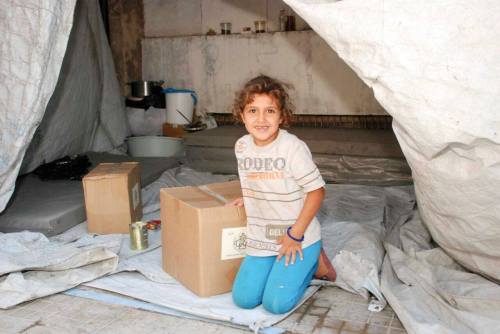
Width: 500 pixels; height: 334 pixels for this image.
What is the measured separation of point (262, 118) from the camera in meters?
2.09

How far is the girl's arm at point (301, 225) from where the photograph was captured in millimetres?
2078

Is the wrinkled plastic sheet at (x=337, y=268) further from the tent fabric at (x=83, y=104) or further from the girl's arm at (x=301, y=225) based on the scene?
the tent fabric at (x=83, y=104)

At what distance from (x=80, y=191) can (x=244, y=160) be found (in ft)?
5.09

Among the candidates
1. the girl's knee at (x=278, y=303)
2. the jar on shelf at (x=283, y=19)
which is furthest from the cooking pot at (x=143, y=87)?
the girl's knee at (x=278, y=303)

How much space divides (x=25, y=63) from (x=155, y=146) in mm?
1906

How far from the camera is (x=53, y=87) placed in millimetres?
2783

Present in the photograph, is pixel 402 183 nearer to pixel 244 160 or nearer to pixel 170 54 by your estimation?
pixel 244 160

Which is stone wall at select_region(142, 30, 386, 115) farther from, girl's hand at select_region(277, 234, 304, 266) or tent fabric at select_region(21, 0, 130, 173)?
girl's hand at select_region(277, 234, 304, 266)

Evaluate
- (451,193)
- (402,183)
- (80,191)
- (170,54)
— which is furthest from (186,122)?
(451,193)

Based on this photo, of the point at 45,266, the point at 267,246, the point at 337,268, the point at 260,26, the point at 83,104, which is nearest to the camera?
the point at 267,246

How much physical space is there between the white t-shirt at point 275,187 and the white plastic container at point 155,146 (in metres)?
2.46

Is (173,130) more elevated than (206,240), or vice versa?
(173,130)

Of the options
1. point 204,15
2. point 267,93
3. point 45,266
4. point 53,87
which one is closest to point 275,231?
point 267,93

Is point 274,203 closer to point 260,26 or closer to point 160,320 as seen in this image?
point 160,320
